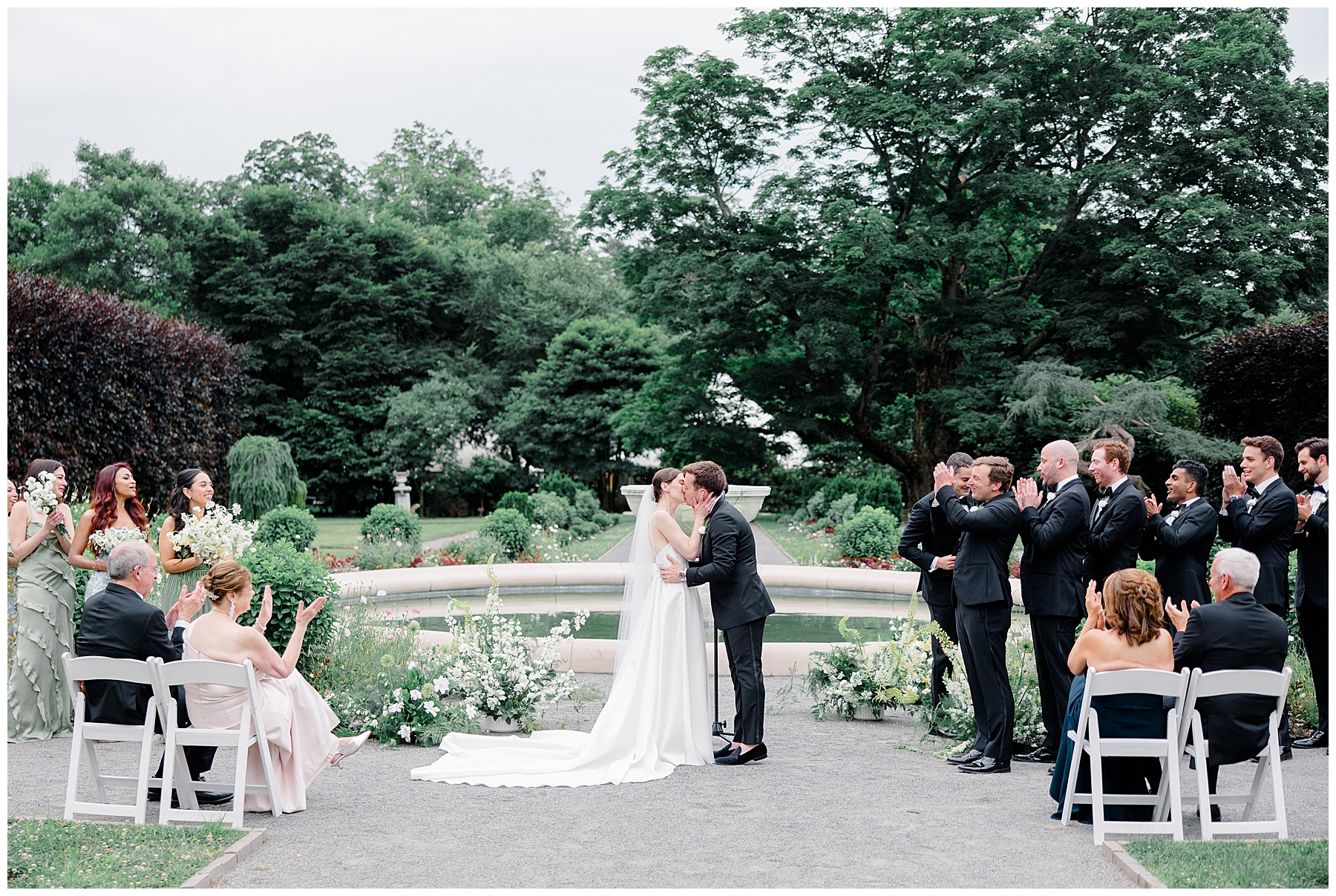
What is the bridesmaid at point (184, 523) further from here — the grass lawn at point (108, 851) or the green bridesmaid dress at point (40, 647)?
the grass lawn at point (108, 851)

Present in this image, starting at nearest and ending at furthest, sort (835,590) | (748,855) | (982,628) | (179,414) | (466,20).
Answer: (748,855)
(982,628)
(466,20)
(835,590)
(179,414)

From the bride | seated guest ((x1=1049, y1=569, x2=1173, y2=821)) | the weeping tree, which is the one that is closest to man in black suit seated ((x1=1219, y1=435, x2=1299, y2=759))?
seated guest ((x1=1049, y1=569, x2=1173, y2=821))

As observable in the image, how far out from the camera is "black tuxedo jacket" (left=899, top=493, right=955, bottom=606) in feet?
23.1

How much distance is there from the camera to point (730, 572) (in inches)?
256

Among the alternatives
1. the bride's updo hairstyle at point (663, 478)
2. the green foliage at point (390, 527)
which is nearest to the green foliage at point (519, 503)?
the green foliage at point (390, 527)

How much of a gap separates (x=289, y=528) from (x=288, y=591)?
873 cm

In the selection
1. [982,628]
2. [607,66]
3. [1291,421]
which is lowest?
[982,628]

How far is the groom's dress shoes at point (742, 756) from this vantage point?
6.41 m

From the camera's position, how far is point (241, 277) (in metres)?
36.7

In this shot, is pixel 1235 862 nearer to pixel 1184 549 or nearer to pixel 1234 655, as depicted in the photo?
pixel 1234 655

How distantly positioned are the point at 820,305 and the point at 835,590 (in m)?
10.8

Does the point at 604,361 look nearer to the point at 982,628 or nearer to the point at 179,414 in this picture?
the point at 179,414

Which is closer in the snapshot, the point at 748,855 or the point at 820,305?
the point at 748,855

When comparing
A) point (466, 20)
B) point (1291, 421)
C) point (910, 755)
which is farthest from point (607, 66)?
point (910, 755)
